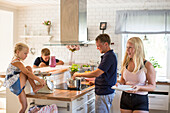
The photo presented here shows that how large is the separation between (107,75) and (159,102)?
2.57 metres

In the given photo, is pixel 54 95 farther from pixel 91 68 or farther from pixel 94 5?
pixel 94 5

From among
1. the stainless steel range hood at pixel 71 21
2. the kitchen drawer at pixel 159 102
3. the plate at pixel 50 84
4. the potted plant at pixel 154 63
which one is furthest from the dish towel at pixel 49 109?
the potted plant at pixel 154 63

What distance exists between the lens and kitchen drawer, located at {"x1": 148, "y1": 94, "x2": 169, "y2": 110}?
208 inches

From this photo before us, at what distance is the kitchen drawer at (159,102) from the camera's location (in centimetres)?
527

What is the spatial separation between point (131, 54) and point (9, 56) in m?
5.24

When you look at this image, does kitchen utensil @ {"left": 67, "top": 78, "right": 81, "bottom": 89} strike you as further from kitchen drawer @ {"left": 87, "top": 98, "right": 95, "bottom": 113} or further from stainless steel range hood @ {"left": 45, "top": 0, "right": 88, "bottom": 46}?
stainless steel range hood @ {"left": 45, "top": 0, "right": 88, "bottom": 46}

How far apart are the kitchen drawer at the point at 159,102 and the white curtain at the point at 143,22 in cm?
166

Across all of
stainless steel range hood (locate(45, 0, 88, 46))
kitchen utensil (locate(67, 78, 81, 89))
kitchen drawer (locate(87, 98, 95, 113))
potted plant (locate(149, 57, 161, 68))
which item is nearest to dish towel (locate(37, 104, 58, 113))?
kitchen utensil (locate(67, 78, 81, 89))

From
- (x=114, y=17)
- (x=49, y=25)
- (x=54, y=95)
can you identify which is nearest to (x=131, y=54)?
(x=54, y=95)

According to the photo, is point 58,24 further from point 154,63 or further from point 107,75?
point 107,75

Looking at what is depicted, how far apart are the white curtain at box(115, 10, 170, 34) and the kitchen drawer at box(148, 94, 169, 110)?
166 cm

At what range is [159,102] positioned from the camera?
5.31 meters

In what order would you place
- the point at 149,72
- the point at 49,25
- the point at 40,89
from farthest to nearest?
the point at 49,25 < the point at 40,89 < the point at 149,72

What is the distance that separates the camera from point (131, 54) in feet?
8.98
